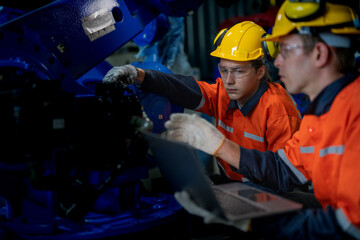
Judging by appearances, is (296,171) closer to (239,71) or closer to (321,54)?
(321,54)

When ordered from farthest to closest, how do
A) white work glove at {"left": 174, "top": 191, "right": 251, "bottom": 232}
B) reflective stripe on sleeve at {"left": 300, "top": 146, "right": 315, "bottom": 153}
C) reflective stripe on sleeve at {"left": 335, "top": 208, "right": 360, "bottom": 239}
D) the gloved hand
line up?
the gloved hand < reflective stripe on sleeve at {"left": 300, "top": 146, "right": 315, "bottom": 153} < white work glove at {"left": 174, "top": 191, "right": 251, "bottom": 232} < reflective stripe on sleeve at {"left": 335, "top": 208, "right": 360, "bottom": 239}

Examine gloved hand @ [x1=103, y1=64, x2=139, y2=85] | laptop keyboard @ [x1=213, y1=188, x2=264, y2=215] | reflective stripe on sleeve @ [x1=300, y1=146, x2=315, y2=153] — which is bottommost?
laptop keyboard @ [x1=213, y1=188, x2=264, y2=215]

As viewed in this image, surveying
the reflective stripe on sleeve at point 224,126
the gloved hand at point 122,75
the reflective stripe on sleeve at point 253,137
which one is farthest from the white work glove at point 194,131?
the reflective stripe on sleeve at point 224,126

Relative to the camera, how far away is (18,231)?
1.51m

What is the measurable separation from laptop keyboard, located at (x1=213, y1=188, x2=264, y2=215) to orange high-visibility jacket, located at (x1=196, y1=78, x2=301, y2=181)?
2.65 feet

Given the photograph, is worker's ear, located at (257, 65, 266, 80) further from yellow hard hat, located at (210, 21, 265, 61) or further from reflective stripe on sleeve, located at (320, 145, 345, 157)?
reflective stripe on sleeve, located at (320, 145, 345, 157)

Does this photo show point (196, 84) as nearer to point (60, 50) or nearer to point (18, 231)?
point (60, 50)

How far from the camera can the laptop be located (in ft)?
4.07

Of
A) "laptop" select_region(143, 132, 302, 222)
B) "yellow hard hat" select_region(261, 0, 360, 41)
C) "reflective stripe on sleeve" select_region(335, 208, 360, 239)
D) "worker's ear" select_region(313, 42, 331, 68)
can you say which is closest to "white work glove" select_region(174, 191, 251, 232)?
"laptop" select_region(143, 132, 302, 222)

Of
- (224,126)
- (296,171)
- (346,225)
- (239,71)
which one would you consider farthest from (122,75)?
(346,225)

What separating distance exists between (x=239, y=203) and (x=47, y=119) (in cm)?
80

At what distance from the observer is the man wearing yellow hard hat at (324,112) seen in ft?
4.21

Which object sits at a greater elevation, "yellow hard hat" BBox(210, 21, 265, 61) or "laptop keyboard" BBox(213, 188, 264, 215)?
"yellow hard hat" BBox(210, 21, 265, 61)

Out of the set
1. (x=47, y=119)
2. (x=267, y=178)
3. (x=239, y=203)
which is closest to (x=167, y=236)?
(x=239, y=203)
